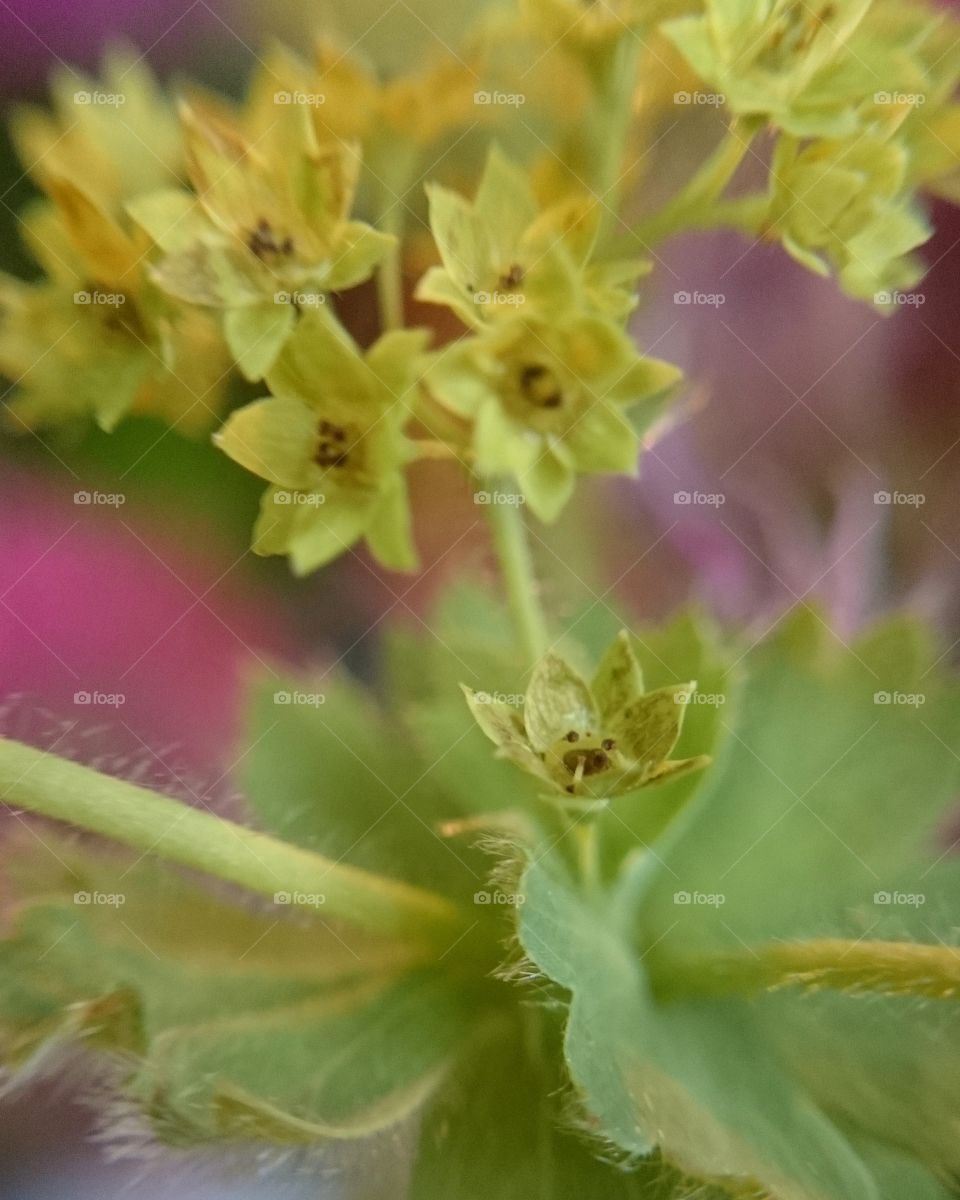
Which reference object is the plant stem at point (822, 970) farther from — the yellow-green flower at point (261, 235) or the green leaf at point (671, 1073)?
the yellow-green flower at point (261, 235)

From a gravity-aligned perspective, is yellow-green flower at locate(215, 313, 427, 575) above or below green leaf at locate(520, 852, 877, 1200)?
above

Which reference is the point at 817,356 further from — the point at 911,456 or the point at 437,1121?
the point at 437,1121

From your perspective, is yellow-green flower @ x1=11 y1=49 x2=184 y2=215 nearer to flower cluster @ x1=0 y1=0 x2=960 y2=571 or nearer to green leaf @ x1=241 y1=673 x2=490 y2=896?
flower cluster @ x1=0 y1=0 x2=960 y2=571

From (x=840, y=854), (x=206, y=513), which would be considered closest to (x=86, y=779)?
(x=206, y=513)

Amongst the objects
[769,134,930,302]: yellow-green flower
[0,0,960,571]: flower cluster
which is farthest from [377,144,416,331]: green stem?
[769,134,930,302]: yellow-green flower

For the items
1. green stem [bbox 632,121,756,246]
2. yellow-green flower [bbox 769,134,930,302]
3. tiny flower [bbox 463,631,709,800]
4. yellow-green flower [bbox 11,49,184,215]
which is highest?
yellow-green flower [bbox 11,49,184,215]
